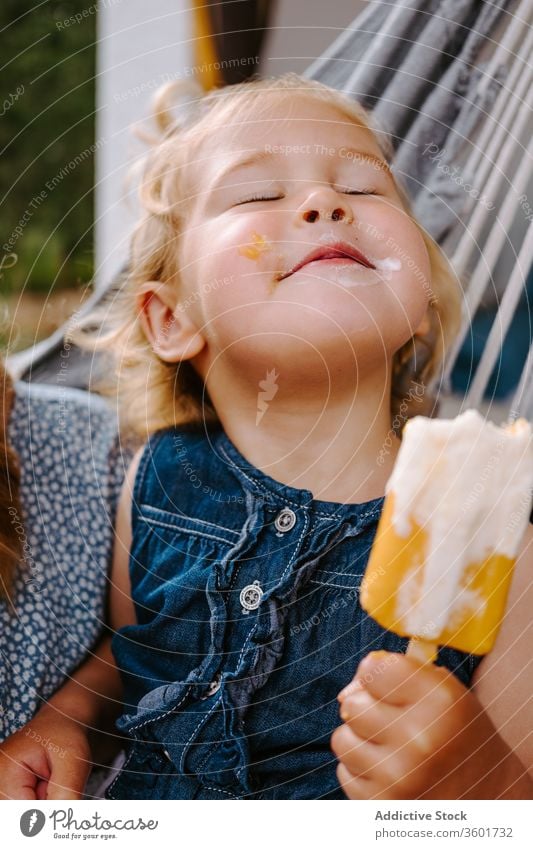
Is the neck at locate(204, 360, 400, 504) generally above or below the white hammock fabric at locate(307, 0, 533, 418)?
below

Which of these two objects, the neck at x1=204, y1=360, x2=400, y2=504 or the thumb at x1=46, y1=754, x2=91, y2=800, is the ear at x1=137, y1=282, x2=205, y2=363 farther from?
Result: the thumb at x1=46, y1=754, x2=91, y2=800

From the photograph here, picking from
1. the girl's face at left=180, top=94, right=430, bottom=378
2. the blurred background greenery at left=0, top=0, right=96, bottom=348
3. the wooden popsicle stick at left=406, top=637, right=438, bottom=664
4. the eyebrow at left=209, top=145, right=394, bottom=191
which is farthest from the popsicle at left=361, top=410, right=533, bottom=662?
the blurred background greenery at left=0, top=0, right=96, bottom=348

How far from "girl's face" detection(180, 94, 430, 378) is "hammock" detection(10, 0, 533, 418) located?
0.30 ft

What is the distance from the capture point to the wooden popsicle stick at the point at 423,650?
607 millimetres

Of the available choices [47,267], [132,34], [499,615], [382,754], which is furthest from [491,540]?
[47,267]

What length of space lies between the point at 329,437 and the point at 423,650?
188 millimetres

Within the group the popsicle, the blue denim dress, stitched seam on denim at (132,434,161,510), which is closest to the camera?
the popsicle

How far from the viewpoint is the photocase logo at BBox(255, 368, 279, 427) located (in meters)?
0.71

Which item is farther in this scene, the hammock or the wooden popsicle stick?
the hammock

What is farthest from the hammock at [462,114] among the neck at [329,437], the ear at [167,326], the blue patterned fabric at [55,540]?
the blue patterned fabric at [55,540]

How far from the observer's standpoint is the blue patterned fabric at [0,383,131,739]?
2.43 ft

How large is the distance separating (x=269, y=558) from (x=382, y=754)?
17cm

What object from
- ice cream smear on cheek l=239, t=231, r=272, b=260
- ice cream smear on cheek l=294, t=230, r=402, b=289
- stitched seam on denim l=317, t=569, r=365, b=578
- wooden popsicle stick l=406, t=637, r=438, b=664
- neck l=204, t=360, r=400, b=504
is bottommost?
stitched seam on denim l=317, t=569, r=365, b=578

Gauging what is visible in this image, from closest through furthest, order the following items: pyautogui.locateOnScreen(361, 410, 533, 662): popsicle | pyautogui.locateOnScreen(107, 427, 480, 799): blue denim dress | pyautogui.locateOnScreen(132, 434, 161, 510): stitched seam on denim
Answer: pyautogui.locateOnScreen(361, 410, 533, 662): popsicle < pyautogui.locateOnScreen(107, 427, 480, 799): blue denim dress < pyautogui.locateOnScreen(132, 434, 161, 510): stitched seam on denim
